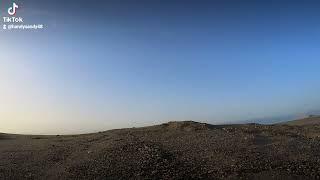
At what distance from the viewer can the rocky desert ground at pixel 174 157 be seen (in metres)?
13.2

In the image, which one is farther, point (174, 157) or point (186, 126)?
point (186, 126)

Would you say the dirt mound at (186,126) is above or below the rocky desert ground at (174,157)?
above

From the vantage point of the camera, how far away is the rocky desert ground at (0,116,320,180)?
13.2m

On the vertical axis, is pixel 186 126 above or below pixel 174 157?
above

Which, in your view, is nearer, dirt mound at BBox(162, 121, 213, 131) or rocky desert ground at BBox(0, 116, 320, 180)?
rocky desert ground at BBox(0, 116, 320, 180)

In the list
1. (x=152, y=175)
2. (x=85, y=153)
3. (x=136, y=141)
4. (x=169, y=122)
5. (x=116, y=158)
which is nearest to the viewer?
(x=152, y=175)

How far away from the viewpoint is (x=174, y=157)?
48.9 ft

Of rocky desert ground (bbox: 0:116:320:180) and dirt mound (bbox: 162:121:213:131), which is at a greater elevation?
dirt mound (bbox: 162:121:213:131)

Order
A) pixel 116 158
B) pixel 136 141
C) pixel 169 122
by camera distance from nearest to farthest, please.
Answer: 1. pixel 116 158
2. pixel 136 141
3. pixel 169 122

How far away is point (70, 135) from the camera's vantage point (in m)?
24.5

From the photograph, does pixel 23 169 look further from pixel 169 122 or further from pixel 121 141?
pixel 169 122

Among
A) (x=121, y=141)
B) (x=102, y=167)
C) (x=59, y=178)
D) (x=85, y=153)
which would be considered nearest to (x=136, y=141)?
(x=121, y=141)

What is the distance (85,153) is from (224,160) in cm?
518

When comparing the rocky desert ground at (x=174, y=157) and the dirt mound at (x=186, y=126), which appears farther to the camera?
the dirt mound at (x=186, y=126)
